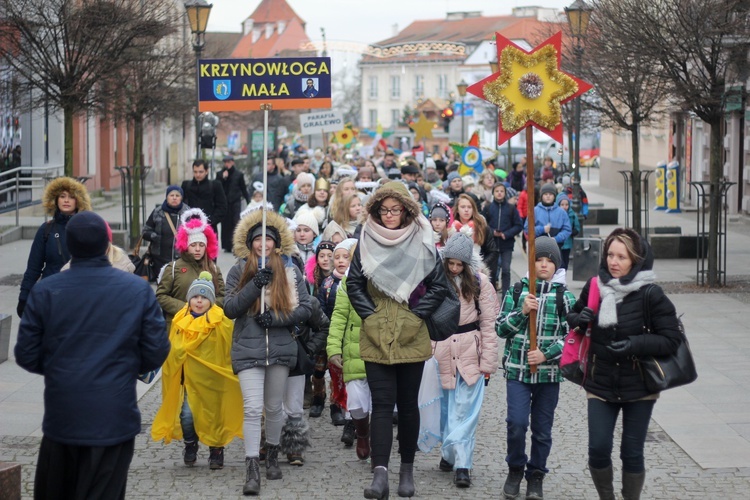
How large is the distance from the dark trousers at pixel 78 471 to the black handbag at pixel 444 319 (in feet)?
7.17

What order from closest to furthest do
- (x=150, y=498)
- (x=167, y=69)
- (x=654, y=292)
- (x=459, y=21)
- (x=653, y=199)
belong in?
(x=654, y=292) < (x=150, y=498) < (x=167, y=69) < (x=653, y=199) < (x=459, y=21)

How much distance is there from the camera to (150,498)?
7031mm

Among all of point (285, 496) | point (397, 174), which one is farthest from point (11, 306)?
point (285, 496)

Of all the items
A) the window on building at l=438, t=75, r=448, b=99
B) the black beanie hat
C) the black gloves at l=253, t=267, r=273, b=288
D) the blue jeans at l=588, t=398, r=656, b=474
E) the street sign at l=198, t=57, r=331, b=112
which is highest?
the window on building at l=438, t=75, r=448, b=99

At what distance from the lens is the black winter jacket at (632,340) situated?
5973 mm

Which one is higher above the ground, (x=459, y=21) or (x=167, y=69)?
(x=459, y=21)

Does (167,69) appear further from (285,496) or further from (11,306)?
(285,496)

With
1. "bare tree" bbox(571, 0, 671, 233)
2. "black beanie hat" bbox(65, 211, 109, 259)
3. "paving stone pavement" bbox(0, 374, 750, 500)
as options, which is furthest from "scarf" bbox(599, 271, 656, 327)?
"bare tree" bbox(571, 0, 671, 233)

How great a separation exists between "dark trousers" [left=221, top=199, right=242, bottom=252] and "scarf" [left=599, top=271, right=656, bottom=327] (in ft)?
49.4

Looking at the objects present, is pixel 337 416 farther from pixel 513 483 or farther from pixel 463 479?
pixel 513 483

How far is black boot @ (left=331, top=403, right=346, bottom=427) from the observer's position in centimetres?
896

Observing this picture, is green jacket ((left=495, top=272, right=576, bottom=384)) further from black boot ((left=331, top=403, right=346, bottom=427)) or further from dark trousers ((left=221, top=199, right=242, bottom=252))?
dark trousers ((left=221, top=199, right=242, bottom=252))

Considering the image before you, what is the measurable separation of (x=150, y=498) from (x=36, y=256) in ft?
10.4

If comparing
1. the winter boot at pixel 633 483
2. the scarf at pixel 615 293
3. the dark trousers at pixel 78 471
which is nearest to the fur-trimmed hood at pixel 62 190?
the dark trousers at pixel 78 471
